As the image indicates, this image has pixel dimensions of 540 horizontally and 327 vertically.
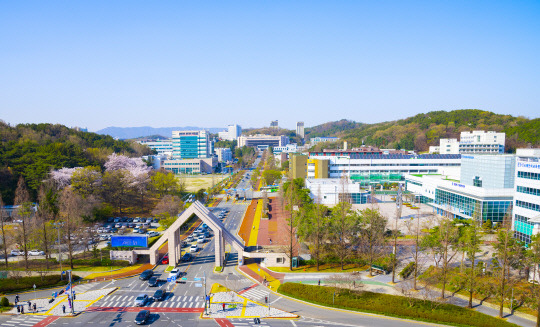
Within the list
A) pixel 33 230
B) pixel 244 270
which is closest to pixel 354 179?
pixel 244 270

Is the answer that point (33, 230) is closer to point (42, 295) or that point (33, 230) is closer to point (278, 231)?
point (42, 295)

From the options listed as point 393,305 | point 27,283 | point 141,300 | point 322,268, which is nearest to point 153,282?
point 141,300

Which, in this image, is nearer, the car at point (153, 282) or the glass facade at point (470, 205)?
the car at point (153, 282)

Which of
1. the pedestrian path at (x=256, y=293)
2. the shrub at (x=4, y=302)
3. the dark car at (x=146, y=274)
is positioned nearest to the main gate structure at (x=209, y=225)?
the dark car at (x=146, y=274)

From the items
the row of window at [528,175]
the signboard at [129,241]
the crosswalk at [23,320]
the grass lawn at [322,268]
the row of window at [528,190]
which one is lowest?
the crosswalk at [23,320]

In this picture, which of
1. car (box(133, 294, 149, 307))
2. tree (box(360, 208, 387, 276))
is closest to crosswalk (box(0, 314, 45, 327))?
car (box(133, 294, 149, 307))

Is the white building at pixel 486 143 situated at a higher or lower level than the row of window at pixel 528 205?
higher

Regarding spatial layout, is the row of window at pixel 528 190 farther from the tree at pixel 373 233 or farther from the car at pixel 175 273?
the car at pixel 175 273
